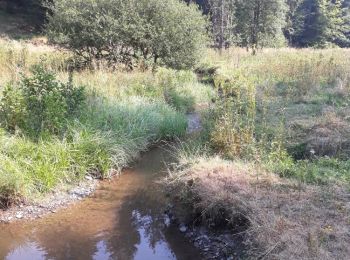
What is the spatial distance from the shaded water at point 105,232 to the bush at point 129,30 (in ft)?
24.1

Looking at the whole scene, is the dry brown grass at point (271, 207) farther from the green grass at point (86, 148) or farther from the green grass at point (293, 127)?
the green grass at point (86, 148)

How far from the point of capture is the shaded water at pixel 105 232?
4883mm

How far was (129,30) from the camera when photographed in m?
12.9

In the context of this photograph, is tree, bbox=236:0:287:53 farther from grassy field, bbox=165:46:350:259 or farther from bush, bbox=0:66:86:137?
bush, bbox=0:66:86:137

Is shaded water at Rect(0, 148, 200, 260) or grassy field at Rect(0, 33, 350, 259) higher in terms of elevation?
grassy field at Rect(0, 33, 350, 259)

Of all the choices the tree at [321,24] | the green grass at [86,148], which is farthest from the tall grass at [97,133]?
the tree at [321,24]

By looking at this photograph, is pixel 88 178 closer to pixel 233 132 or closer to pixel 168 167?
pixel 168 167

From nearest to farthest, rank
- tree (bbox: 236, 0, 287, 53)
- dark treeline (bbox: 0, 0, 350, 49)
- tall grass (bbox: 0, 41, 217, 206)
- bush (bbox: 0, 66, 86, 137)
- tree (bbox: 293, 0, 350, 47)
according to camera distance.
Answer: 1. tall grass (bbox: 0, 41, 217, 206)
2. bush (bbox: 0, 66, 86, 137)
3. dark treeline (bbox: 0, 0, 350, 49)
4. tree (bbox: 236, 0, 287, 53)
5. tree (bbox: 293, 0, 350, 47)

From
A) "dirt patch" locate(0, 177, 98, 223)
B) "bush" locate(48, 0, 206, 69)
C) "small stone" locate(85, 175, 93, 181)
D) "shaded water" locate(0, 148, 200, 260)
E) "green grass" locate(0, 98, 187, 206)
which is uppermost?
"bush" locate(48, 0, 206, 69)

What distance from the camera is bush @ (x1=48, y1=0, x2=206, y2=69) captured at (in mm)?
12812

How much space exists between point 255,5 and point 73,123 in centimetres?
2512

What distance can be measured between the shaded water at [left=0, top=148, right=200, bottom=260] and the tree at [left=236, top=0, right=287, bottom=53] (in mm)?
24196

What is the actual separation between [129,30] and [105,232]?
872cm

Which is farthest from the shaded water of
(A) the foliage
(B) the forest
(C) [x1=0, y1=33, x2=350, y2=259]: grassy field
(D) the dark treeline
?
(D) the dark treeline
